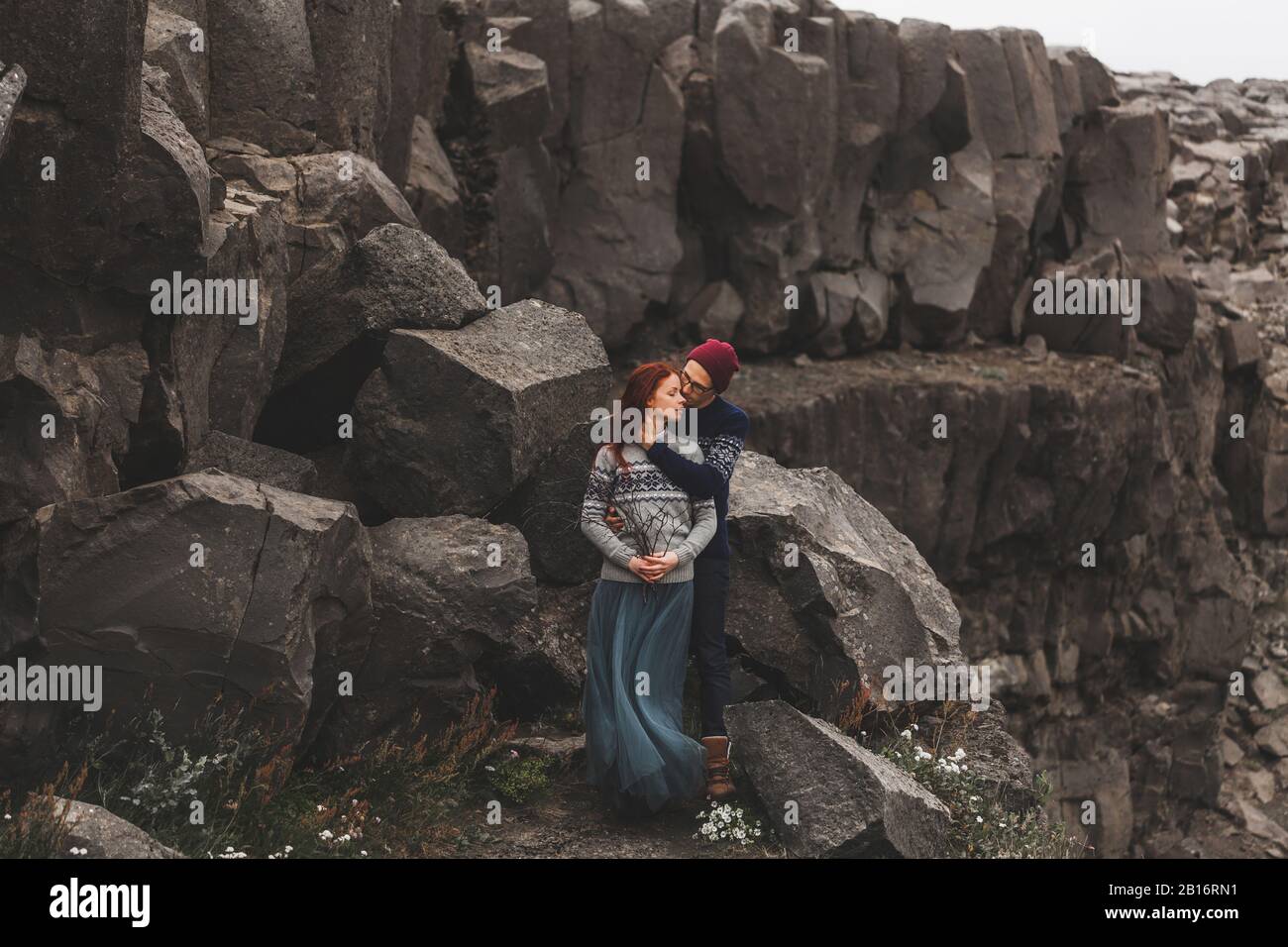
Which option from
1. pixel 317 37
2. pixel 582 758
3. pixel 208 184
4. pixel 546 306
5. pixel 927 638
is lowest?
pixel 582 758

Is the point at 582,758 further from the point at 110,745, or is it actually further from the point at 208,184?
the point at 208,184

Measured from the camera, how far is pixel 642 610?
375 inches

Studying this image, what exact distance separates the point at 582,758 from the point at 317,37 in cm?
847

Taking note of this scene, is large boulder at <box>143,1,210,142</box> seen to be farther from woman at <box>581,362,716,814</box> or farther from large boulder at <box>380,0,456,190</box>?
woman at <box>581,362,716,814</box>

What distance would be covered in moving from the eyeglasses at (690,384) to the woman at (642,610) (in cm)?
4

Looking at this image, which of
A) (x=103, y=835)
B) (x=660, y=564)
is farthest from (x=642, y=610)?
(x=103, y=835)

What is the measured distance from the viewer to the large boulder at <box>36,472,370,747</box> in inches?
338

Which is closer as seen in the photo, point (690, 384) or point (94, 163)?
point (94, 163)

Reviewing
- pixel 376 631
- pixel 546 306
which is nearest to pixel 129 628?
pixel 376 631

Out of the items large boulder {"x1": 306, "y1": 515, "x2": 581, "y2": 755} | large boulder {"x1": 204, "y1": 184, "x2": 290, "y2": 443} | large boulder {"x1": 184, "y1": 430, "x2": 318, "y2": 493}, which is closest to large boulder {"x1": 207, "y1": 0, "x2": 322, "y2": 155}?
large boulder {"x1": 204, "y1": 184, "x2": 290, "y2": 443}

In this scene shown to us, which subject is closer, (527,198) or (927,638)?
(927,638)

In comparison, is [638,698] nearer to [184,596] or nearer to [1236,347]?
[184,596]

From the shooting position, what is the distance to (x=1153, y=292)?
1236 inches

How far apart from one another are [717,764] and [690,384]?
8.34 feet
